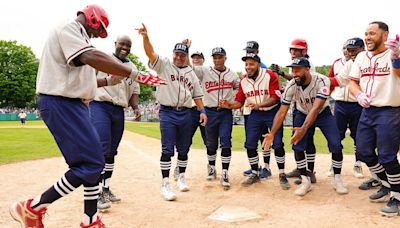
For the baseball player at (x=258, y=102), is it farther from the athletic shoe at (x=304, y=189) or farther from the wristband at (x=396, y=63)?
the wristband at (x=396, y=63)

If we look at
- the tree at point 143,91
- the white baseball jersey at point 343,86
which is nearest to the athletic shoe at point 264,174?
the white baseball jersey at point 343,86

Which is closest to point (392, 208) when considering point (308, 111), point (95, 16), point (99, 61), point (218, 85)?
point (308, 111)

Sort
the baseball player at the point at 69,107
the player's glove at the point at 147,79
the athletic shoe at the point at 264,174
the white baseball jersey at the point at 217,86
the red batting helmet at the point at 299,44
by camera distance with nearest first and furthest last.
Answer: the baseball player at the point at 69,107, the player's glove at the point at 147,79, the red batting helmet at the point at 299,44, the white baseball jersey at the point at 217,86, the athletic shoe at the point at 264,174

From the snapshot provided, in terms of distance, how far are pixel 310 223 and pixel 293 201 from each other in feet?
3.96

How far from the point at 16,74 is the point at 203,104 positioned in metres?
67.2

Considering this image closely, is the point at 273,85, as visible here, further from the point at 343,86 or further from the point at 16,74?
the point at 16,74

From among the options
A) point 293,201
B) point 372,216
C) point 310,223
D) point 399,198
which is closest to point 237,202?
point 293,201

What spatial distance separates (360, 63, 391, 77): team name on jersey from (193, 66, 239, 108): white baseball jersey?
2.80 meters

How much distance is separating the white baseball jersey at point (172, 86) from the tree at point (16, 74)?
65.2m

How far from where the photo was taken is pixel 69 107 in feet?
12.2

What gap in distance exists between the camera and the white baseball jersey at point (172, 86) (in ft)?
20.1

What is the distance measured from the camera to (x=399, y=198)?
484 cm

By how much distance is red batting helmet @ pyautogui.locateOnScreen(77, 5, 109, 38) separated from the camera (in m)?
3.84

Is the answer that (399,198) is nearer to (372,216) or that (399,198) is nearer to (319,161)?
(372,216)
